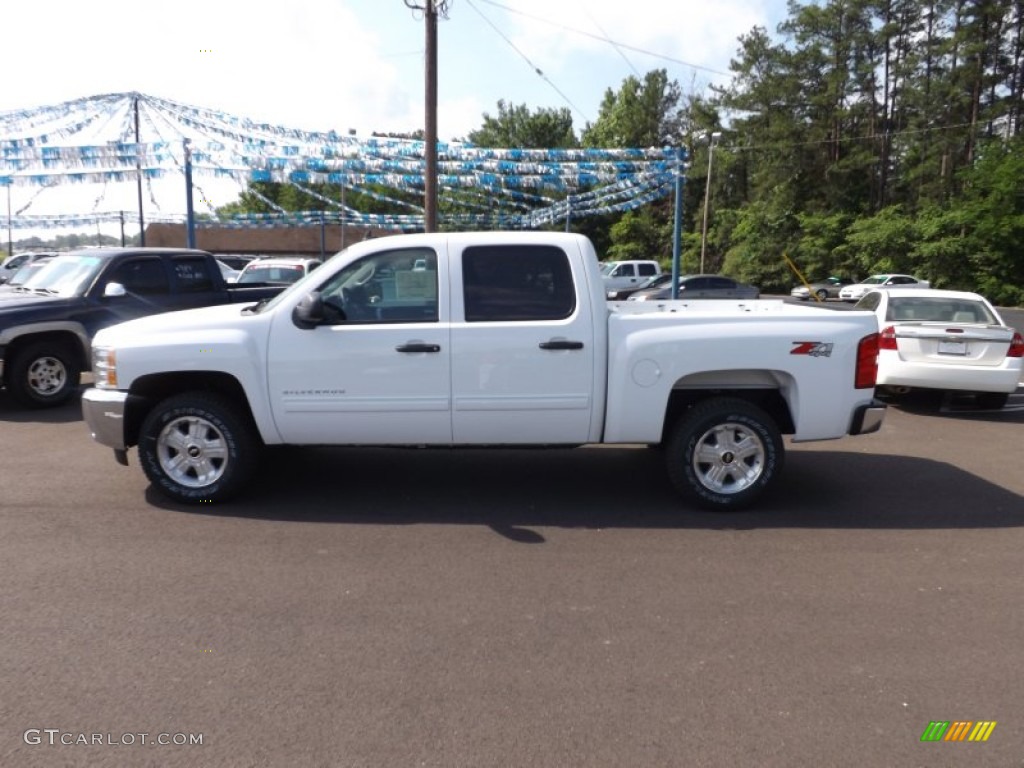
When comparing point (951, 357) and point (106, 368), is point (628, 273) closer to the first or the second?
point (951, 357)

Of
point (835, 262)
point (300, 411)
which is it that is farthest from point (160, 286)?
point (835, 262)

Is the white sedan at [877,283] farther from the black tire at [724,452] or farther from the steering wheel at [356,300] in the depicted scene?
the steering wheel at [356,300]

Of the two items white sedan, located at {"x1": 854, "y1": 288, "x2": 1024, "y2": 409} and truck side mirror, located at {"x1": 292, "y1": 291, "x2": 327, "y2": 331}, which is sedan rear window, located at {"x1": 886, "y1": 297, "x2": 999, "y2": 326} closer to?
white sedan, located at {"x1": 854, "y1": 288, "x2": 1024, "y2": 409}

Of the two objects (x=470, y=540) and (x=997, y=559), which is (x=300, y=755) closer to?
(x=470, y=540)

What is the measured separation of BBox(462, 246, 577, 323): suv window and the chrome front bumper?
8.41ft

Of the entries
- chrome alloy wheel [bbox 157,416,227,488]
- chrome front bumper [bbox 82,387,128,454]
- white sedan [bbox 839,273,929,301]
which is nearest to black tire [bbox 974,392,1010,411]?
chrome alloy wheel [bbox 157,416,227,488]

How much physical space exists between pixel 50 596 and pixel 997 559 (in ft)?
18.4

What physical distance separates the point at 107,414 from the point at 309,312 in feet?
5.52

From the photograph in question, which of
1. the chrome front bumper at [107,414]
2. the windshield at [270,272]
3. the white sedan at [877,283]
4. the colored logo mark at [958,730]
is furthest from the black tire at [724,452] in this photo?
the white sedan at [877,283]

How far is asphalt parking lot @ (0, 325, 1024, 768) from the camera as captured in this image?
3203 mm

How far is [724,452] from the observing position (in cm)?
594

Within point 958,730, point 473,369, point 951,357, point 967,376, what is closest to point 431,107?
point 951,357

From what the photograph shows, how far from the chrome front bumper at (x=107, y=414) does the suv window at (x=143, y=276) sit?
15.0ft

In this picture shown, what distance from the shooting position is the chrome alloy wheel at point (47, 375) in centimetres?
941
